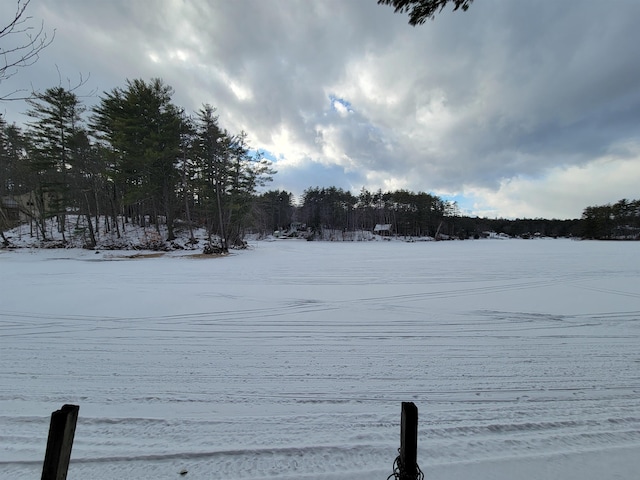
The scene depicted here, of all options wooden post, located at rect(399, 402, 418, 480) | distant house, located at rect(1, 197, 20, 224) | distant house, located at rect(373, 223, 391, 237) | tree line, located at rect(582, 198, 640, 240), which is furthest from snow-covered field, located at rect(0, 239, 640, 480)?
tree line, located at rect(582, 198, 640, 240)

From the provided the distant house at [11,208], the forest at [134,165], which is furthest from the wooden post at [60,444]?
the distant house at [11,208]

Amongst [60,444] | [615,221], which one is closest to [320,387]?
[60,444]

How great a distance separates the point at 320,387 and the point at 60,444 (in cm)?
223

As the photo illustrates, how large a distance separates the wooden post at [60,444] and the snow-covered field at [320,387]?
0.94 metres

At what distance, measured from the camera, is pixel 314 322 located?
491 cm

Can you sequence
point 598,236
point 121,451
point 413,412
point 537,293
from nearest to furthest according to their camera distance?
point 413,412 → point 121,451 → point 537,293 → point 598,236

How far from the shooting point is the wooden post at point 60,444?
105 centimetres

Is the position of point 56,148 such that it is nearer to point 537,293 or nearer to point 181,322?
point 181,322

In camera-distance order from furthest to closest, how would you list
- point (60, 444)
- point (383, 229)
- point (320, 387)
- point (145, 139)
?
point (383, 229), point (145, 139), point (320, 387), point (60, 444)

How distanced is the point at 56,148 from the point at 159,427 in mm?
29754

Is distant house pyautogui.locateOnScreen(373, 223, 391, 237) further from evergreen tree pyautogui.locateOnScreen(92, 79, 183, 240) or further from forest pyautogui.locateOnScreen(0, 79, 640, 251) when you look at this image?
evergreen tree pyautogui.locateOnScreen(92, 79, 183, 240)

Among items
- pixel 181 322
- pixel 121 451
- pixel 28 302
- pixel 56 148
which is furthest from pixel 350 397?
pixel 56 148

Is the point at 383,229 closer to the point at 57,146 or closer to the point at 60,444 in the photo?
the point at 57,146

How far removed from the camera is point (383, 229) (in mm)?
62938
